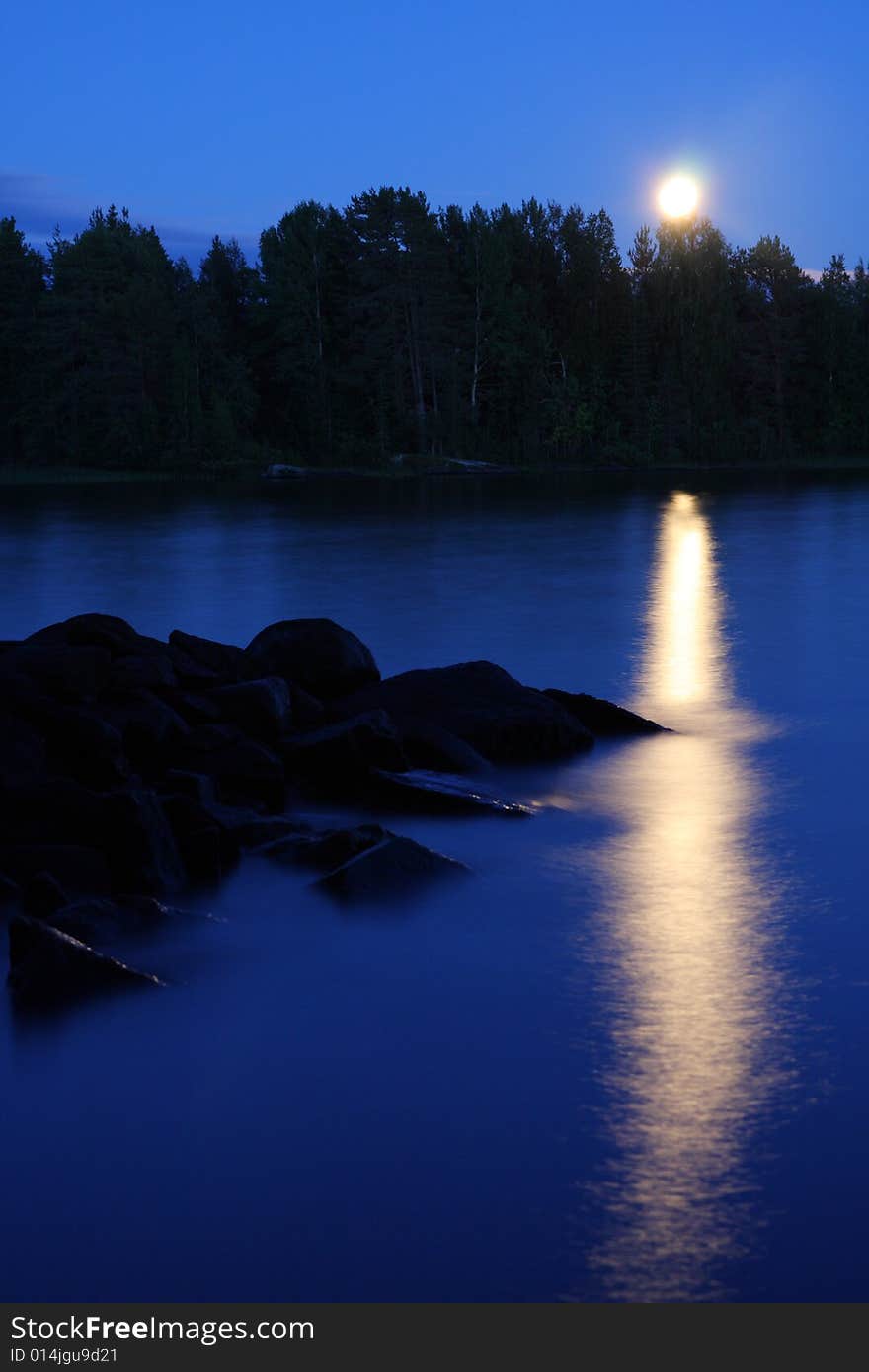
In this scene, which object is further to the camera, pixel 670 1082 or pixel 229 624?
pixel 229 624

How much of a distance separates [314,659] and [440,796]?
3333 millimetres

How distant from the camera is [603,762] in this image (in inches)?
454

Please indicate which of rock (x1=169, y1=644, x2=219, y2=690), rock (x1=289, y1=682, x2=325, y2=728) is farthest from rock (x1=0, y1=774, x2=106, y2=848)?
rock (x1=169, y1=644, x2=219, y2=690)

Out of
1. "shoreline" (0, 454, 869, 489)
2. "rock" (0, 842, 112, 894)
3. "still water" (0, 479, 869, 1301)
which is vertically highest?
"shoreline" (0, 454, 869, 489)

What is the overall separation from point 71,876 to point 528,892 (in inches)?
97.7

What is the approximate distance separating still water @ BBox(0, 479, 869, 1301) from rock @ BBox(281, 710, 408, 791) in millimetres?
903

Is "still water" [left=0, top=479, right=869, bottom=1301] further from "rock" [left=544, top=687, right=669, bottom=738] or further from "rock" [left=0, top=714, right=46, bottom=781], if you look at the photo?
"rock" [left=0, top=714, right=46, bottom=781]

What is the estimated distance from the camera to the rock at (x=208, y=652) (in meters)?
14.0

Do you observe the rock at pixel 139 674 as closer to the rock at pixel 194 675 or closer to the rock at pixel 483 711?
the rock at pixel 194 675

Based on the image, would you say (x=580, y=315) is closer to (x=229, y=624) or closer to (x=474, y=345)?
(x=474, y=345)

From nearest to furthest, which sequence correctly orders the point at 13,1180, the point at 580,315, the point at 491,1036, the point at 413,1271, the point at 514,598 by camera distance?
1. the point at 413,1271
2. the point at 13,1180
3. the point at 491,1036
4. the point at 514,598
5. the point at 580,315

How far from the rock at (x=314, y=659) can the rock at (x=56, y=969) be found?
20.5 feet

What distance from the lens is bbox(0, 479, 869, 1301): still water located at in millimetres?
4637

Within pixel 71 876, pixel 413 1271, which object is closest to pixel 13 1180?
pixel 413 1271
